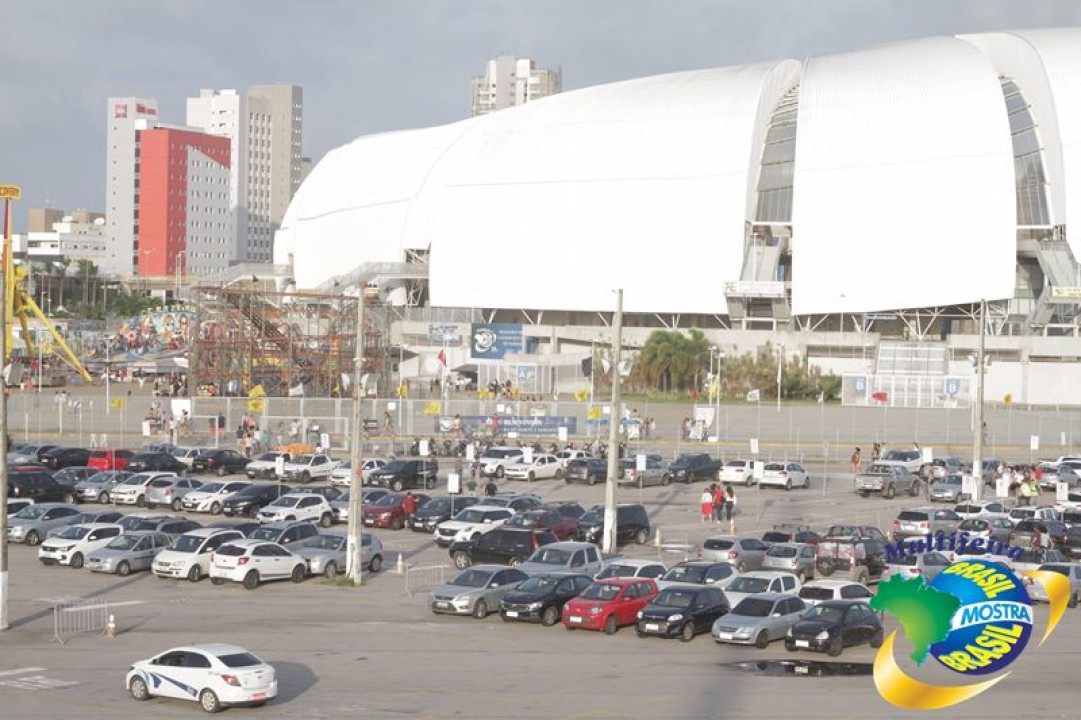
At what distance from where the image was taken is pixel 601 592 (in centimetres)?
2895

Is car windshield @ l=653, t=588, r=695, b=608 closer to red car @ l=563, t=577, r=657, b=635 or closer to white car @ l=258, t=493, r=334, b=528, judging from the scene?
red car @ l=563, t=577, r=657, b=635

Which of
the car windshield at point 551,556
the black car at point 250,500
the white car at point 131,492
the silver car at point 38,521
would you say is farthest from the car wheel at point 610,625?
the white car at point 131,492

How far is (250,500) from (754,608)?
2168 cm

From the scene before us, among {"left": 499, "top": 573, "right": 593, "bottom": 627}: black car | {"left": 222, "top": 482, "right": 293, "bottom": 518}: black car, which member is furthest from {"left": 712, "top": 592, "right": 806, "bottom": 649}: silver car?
{"left": 222, "top": 482, "right": 293, "bottom": 518}: black car

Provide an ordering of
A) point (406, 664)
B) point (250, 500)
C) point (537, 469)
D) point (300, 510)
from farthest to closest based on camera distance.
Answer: point (537, 469), point (250, 500), point (300, 510), point (406, 664)

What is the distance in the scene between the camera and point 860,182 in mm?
98125

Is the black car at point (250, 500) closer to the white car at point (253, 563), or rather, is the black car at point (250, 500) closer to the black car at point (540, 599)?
the white car at point (253, 563)

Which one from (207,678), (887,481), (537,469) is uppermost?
(537,469)

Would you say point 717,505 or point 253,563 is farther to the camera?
point 717,505

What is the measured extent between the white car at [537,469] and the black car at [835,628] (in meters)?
30.0

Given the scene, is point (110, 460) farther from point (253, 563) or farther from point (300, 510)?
point (253, 563)

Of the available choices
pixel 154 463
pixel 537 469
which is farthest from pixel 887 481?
pixel 154 463

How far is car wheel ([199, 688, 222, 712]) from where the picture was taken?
21078 mm

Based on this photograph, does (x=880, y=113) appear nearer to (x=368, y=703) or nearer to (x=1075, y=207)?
(x=1075, y=207)
